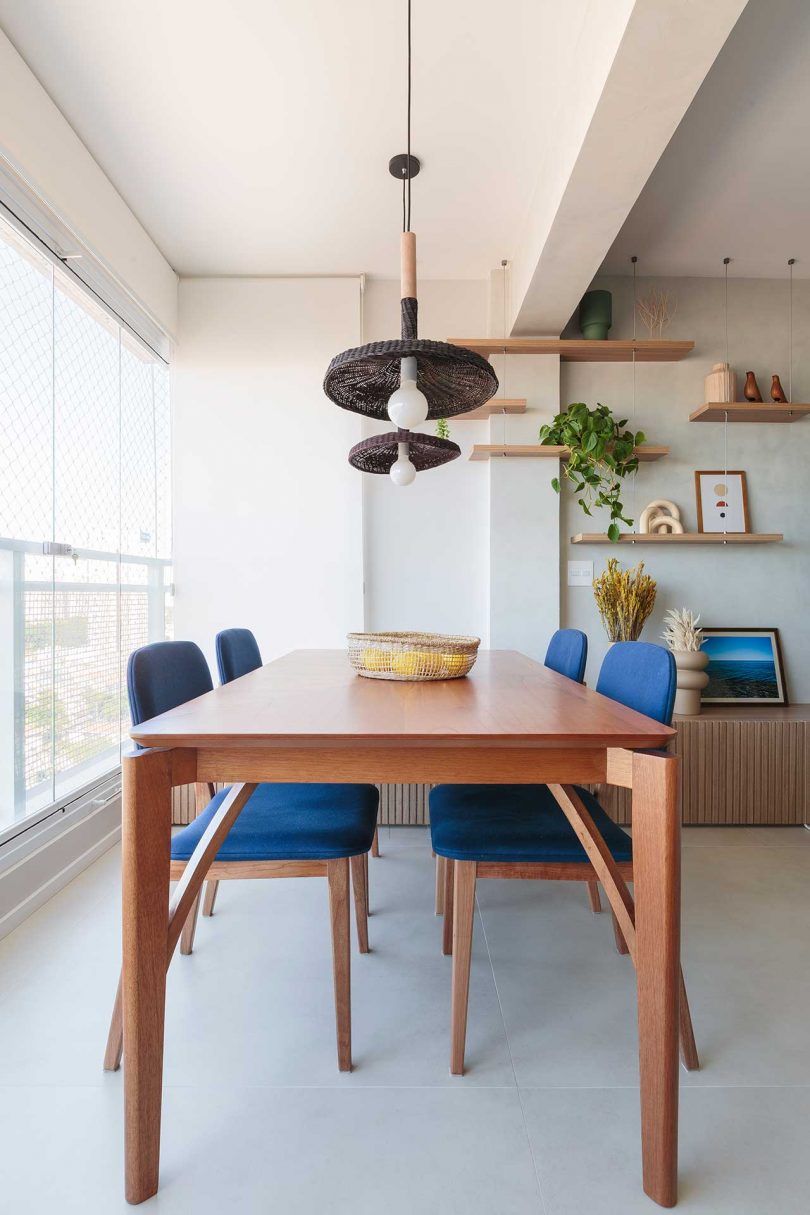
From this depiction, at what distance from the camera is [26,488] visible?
2232 mm

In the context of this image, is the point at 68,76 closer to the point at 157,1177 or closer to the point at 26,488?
the point at 26,488

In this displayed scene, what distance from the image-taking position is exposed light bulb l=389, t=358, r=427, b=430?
1.65m

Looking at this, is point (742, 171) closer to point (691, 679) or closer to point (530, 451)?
point (530, 451)

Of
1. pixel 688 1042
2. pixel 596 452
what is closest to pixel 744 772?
pixel 596 452

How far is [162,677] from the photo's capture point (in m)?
1.58

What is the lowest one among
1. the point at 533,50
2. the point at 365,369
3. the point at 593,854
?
the point at 593,854

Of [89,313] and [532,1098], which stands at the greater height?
[89,313]

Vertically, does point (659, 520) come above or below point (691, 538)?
above

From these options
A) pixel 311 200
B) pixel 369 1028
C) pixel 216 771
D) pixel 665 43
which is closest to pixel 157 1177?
pixel 369 1028

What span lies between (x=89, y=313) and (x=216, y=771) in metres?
2.50

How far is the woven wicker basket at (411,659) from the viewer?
5.96 feet

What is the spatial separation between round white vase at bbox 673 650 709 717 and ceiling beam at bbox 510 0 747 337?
1758 mm

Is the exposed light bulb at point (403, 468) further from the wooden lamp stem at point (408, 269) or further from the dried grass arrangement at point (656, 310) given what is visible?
the dried grass arrangement at point (656, 310)

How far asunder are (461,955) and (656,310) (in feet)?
11.2
